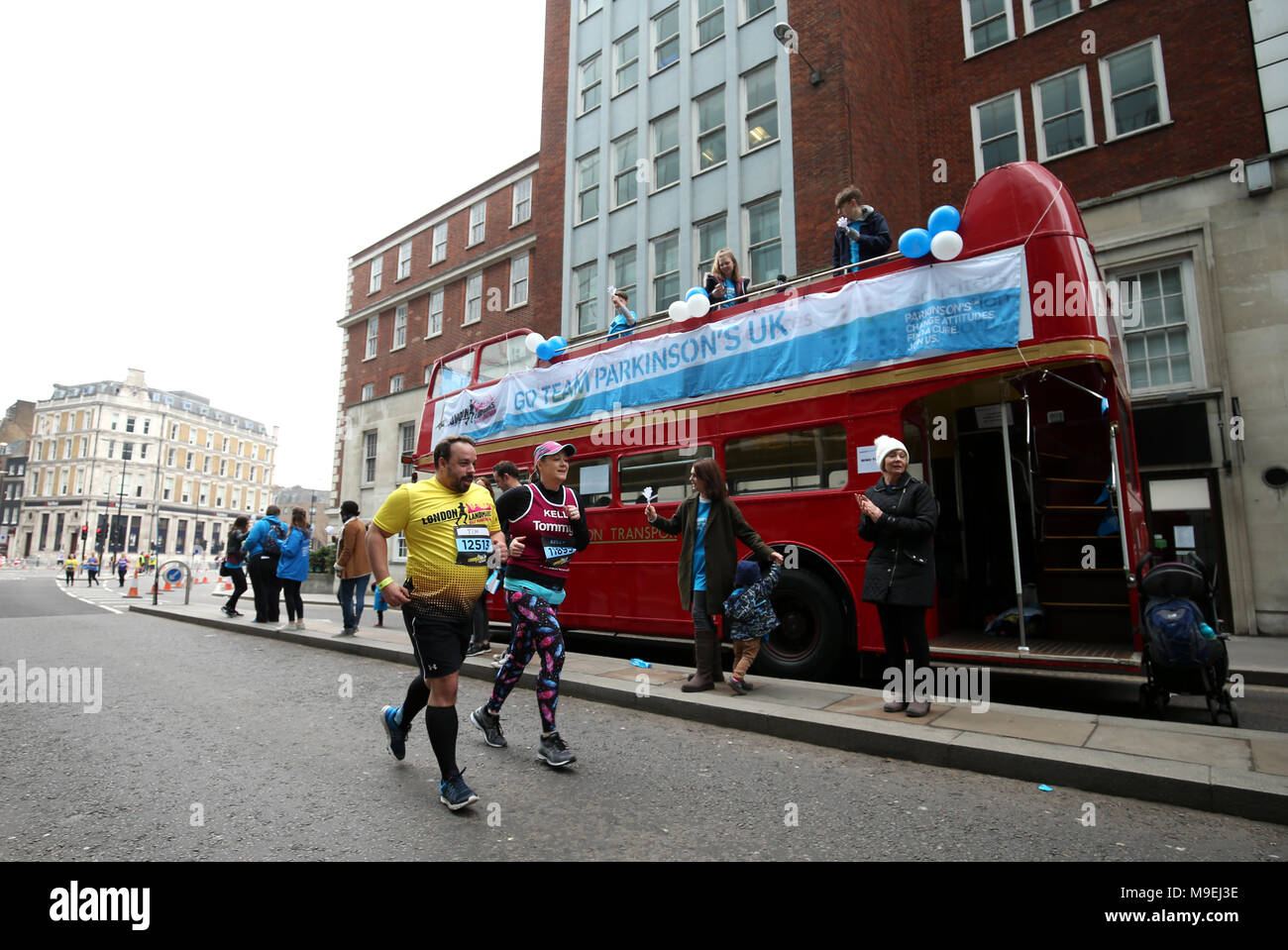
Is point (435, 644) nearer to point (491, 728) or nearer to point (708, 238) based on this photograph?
point (491, 728)

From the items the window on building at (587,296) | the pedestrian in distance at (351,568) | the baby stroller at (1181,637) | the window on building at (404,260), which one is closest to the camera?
the baby stroller at (1181,637)

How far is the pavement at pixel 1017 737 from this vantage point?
11.5 ft

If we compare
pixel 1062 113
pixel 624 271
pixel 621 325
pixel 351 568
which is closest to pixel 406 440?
pixel 624 271

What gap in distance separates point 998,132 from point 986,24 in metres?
2.69

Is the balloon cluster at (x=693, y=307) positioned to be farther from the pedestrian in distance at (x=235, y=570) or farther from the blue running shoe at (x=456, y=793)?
the pedestrian in distance at (x=235, y=570)

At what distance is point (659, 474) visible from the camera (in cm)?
771

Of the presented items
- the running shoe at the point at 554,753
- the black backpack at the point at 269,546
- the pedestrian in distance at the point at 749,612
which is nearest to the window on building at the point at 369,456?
the black backpack at the point at 269,546

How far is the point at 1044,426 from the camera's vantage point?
7078 millimetres

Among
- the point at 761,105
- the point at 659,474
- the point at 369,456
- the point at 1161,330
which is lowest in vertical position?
the point at 659,474

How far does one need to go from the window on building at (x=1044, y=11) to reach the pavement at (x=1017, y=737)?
50.1ft

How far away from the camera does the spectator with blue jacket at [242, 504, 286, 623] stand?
36.3 ft
